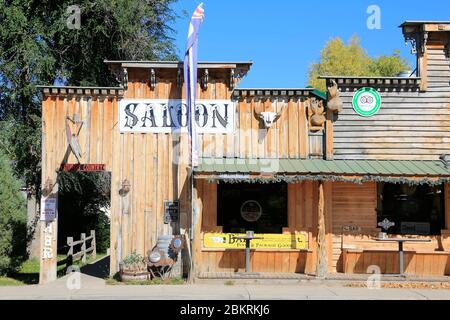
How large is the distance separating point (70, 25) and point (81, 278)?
947 centimetres

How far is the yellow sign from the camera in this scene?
44.0 feet

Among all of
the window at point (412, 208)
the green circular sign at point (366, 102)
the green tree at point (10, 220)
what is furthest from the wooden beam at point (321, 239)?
the green tree at point (10, 220)

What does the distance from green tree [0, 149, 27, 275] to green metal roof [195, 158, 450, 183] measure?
525 centimetres

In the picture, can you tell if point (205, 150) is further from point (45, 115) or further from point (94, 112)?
point (45, 115)

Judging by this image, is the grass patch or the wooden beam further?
the wooden beam

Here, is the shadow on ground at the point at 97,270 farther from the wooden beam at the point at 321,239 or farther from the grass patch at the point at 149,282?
the wooden beam at the point at 321,239

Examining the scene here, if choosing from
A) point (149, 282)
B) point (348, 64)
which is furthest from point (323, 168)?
point (348, 64)

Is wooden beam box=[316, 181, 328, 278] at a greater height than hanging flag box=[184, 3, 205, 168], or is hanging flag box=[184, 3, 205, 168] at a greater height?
hanging flag box=[184, 3, 205, 168]

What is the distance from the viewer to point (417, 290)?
12000 millimetres

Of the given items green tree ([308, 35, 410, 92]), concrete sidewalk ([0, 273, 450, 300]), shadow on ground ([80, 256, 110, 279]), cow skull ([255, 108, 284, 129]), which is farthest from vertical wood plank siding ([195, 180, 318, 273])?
green tree ([308, 35, 410, 92])

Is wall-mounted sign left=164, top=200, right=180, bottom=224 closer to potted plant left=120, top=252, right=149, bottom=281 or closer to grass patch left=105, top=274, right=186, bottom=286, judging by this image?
potted plant left=120, top=252, right=149, bottom=281

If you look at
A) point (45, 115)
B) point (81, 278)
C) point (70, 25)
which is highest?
point (70, 25)

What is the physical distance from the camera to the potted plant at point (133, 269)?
12570mm

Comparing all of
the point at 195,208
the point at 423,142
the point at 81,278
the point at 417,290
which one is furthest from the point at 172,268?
the point at 423,142
